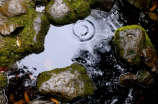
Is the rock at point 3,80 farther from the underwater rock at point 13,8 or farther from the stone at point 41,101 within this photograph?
the underwater rock at point 13,8

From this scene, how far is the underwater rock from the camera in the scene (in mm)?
3300

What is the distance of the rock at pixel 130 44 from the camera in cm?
350

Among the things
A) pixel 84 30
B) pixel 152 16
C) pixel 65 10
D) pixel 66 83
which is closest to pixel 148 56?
pixel 152 16

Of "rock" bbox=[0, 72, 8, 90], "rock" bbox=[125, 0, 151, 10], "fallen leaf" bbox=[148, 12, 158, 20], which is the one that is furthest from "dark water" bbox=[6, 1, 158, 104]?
"fallen leaf" bbox=[148, 12, 158, 20]

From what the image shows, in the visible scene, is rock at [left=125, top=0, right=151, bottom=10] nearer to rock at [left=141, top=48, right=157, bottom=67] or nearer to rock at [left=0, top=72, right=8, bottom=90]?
rock at [left=141, top=48, right=157, bottom=67]

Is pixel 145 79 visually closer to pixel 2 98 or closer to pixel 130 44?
pixel 130 44

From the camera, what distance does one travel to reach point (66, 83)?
3.26 m

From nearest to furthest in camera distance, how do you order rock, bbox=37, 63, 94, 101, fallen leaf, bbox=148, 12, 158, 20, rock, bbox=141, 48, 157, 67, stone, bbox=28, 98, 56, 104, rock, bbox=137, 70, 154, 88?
rock, bbox=37, 63, 94, 101, stone, bbox=28, 98, 56, 104, rock, bbox=141, 48, 157, 67, rock, bbox=137, 70, 154, 88, fallen leaf, bbox=148, 12, 158, 20

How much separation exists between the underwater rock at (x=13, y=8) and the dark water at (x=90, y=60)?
74 centimetres

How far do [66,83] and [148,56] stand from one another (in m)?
1.81

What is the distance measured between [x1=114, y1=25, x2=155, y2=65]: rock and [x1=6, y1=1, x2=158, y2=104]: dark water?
28 centimetres

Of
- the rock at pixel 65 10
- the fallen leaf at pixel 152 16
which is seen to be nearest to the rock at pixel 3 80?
the rock at pixel 65 10

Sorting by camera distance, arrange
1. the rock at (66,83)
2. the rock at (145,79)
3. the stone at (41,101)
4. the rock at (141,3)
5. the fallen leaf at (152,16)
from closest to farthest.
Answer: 1. the rock at (66,83)
2. the stone at (41,101)
3. the rock at (145,79)
4. the rock at (141,3)
5. the fallen leaf at (152,16)

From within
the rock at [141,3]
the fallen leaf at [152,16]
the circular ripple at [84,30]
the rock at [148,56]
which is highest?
the rock at [141,3]
